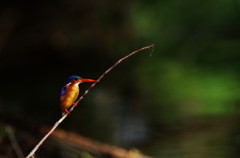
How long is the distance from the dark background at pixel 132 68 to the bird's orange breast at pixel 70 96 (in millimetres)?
1270

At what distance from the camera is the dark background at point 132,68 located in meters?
→ 2.56

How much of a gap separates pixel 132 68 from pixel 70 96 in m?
3.51

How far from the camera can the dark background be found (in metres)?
2.56

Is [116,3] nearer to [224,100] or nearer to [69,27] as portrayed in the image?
[69,27]

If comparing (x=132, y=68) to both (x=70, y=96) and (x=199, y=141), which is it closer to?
(x=199, y=141)

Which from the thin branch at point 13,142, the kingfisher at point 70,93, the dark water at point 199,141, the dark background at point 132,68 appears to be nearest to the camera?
the kingfisher at point 70,93

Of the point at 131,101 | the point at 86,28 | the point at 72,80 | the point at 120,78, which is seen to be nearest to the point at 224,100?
the point at 131,101

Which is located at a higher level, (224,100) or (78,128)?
(224,100)

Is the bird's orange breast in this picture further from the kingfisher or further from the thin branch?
the thin branch

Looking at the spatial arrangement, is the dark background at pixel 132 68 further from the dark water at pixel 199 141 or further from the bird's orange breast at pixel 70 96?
the bird's orange breast at pixel 70 96

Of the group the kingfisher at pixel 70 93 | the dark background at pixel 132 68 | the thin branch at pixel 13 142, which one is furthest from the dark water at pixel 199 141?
the kingfisher at pixel 70 93

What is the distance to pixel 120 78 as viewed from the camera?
3.87 metres

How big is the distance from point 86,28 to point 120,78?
0.45m

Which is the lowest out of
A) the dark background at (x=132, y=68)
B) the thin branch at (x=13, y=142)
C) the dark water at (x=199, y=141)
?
the thin branch at (x=13, y=142)
